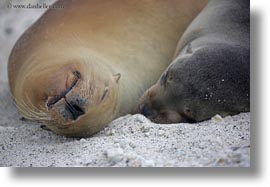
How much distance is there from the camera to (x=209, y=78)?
2512mm

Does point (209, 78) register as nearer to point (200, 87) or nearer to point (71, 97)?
point (200, 87)

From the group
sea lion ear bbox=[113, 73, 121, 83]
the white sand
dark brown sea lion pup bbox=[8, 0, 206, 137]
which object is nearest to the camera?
the white sand

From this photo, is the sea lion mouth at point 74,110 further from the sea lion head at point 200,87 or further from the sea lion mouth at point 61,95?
the sea lion head at point 200,87

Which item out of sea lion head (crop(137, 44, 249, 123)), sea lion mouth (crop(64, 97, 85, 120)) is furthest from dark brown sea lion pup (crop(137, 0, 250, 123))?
sea lion mouth (crop(64, 97, 85, 120))

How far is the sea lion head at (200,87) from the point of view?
246cm

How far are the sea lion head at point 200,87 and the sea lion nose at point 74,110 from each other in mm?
430

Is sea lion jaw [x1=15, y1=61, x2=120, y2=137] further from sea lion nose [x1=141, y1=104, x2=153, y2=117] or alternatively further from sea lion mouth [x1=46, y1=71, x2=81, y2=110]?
sea lion nose [x1=141, y1=104, x2=153, y2=117]

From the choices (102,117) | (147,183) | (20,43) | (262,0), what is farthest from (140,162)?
(20,43)

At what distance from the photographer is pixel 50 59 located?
8.26 feet

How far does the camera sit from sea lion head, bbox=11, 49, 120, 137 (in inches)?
89.0

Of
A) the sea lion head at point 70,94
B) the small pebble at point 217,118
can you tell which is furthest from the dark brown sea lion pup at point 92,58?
the small pebble at point 217,118

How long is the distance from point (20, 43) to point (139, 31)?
21.9 inches

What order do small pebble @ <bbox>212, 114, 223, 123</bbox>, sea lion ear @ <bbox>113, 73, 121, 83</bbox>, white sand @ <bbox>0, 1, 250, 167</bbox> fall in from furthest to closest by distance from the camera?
1. sea lion ear @ <bbox>113, 73, 121, 83</bbox>
2. small pebble @ <bbox>212, 114, 223, 123</bbox>
3. white sand @ <bbox>0, 1, 250, 167</bbox>

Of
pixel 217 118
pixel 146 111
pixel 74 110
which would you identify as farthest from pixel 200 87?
pixel 74 110
